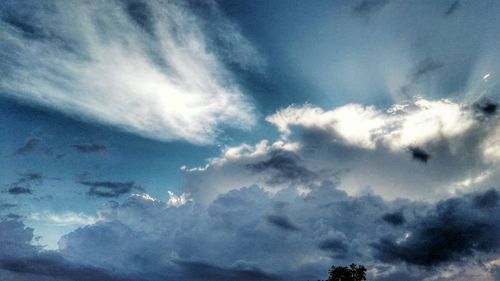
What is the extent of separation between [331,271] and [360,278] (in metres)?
9.40

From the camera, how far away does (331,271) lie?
13762 cm

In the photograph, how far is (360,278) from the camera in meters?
134
